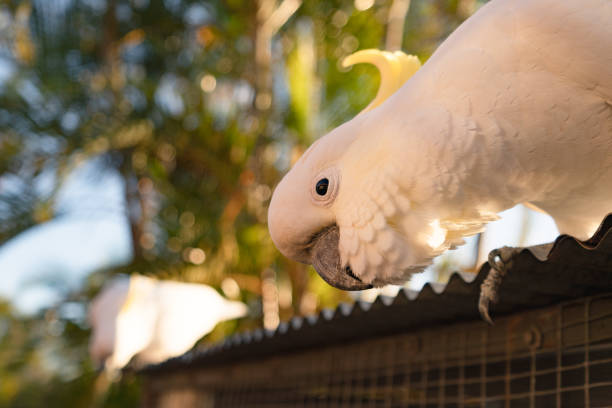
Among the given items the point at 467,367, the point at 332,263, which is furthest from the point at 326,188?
the point at 467,367

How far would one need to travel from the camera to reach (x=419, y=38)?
6.11 m

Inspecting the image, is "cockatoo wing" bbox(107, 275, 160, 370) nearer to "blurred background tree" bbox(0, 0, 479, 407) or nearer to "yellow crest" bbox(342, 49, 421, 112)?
"blurred background tree" bbox(0, 0, 479, 407)

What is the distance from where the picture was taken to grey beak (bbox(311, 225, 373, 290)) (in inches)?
51.4

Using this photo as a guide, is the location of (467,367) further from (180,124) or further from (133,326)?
(180,124)

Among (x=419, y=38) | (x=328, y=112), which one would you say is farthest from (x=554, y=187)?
(x=419, y=38)

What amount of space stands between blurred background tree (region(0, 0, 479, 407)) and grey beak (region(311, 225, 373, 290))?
3199mm

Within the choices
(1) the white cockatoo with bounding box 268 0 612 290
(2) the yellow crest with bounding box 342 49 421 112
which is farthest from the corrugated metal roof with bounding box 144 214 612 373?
(2) the yellow crest with bounding box 342 49 421 112

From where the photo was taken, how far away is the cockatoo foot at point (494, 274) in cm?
125

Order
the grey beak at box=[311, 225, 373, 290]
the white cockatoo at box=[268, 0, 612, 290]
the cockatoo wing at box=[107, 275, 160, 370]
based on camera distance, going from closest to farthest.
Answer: the white cockatoo at box=[268, 0, 612, 290]
the grey beak at box=[311, 225, 373, 290]
the cockatoo wing at box=[107, 275, 160, 370]

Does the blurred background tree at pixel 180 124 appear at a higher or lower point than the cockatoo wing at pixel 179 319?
higher

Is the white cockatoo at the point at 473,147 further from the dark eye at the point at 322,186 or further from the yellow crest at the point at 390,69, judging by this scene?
the yellow crest at the point at 390,69

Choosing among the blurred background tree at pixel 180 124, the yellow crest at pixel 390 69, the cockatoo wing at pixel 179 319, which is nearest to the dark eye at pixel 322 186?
the yellow crest at pixel 390 69

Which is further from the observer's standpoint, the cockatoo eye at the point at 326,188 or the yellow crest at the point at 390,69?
the yellow crest at the point at 390,69

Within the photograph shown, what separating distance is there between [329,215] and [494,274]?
0.39m
